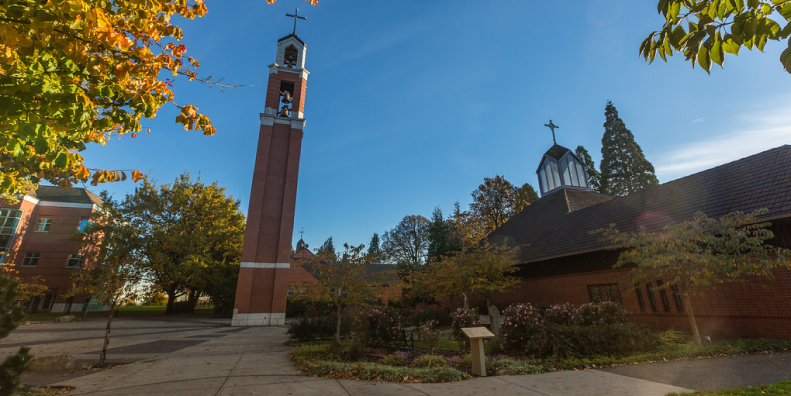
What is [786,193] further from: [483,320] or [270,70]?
[270,70]

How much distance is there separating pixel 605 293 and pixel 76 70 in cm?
1868

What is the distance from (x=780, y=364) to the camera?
7.00m

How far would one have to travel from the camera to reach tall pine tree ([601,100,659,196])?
105 feet

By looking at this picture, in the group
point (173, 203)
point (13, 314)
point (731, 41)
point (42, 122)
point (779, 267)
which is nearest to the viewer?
point (731, 41)

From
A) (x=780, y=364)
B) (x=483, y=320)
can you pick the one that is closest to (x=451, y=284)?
(x=483, y=320)

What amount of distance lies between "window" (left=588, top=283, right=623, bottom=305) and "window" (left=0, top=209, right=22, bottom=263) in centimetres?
4853

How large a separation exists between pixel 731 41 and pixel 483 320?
49.1 ft

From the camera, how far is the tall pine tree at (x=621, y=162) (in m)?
32.1

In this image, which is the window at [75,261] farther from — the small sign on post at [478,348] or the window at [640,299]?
the window at [640,299]

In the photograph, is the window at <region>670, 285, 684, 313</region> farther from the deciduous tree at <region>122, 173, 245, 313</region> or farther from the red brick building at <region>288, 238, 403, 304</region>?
the deciduous tree at <region>122, 173, 245, 313</region>

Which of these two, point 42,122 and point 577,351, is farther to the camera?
point 577,351

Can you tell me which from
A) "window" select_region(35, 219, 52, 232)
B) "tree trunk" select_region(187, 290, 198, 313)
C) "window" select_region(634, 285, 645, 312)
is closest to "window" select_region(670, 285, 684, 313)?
"window" select_region(634, 285, 645, 312)

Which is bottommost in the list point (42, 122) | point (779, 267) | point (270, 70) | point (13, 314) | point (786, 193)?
point (13, 314)

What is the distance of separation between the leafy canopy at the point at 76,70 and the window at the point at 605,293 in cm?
1658
